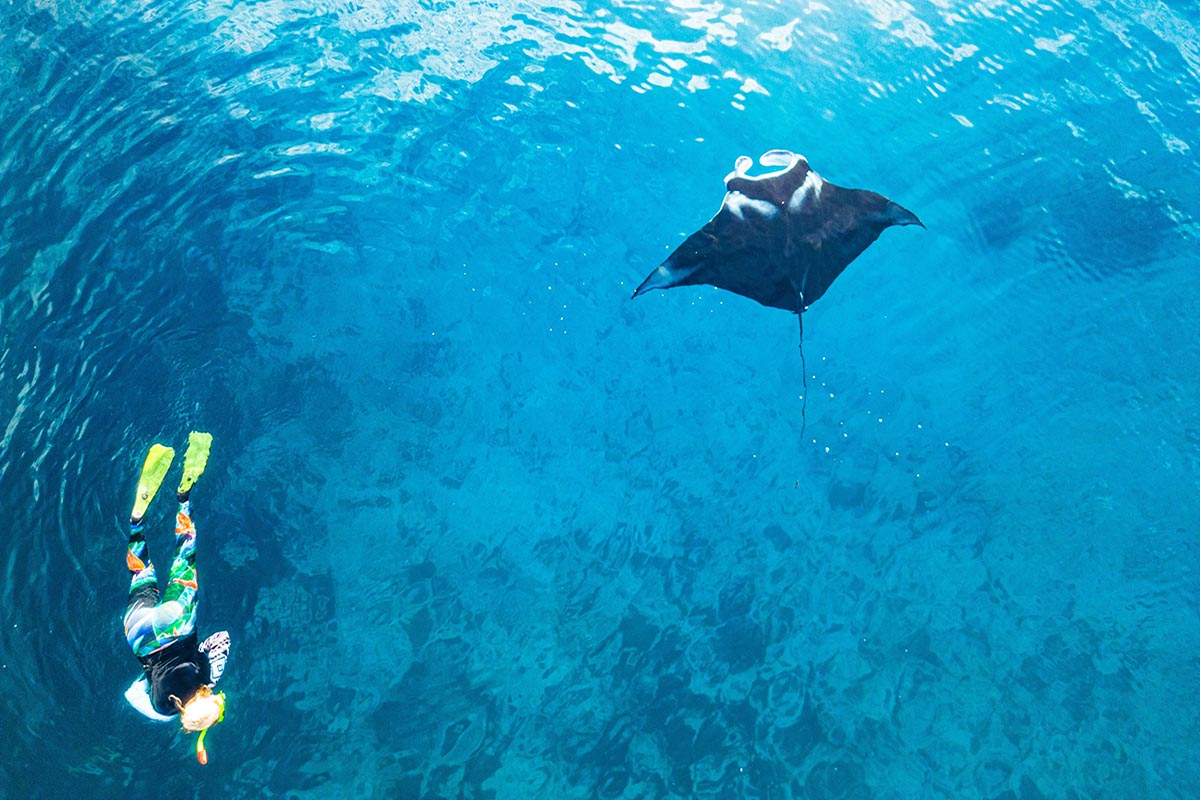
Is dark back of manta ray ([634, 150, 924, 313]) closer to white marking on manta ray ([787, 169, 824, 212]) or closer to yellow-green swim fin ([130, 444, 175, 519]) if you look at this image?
white marking on manta ray ([787, 169, 824, 212])

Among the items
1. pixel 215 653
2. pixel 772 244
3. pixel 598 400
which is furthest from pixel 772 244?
pixel 215 653

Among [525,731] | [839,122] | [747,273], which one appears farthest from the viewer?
[839,122]

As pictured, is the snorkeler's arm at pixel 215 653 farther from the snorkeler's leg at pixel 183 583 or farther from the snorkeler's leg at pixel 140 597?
the snorkeler's leg at pixel 140 597

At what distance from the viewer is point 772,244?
4.52m

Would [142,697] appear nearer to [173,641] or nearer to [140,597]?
[173,641]

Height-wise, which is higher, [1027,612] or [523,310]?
[523,310]

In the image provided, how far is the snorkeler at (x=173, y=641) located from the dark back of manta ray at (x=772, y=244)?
3.33m

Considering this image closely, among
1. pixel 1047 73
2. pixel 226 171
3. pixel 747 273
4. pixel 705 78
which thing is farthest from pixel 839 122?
pixel 226 171

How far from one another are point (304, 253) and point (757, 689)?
4.80 meters

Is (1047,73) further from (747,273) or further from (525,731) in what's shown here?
(525,731)

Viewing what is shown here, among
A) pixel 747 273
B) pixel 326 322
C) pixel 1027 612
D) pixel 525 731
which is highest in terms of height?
pixel 747 273

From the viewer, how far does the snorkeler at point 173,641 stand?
154 inches

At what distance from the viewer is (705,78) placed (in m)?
6.22

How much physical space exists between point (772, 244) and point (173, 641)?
4237 mm
